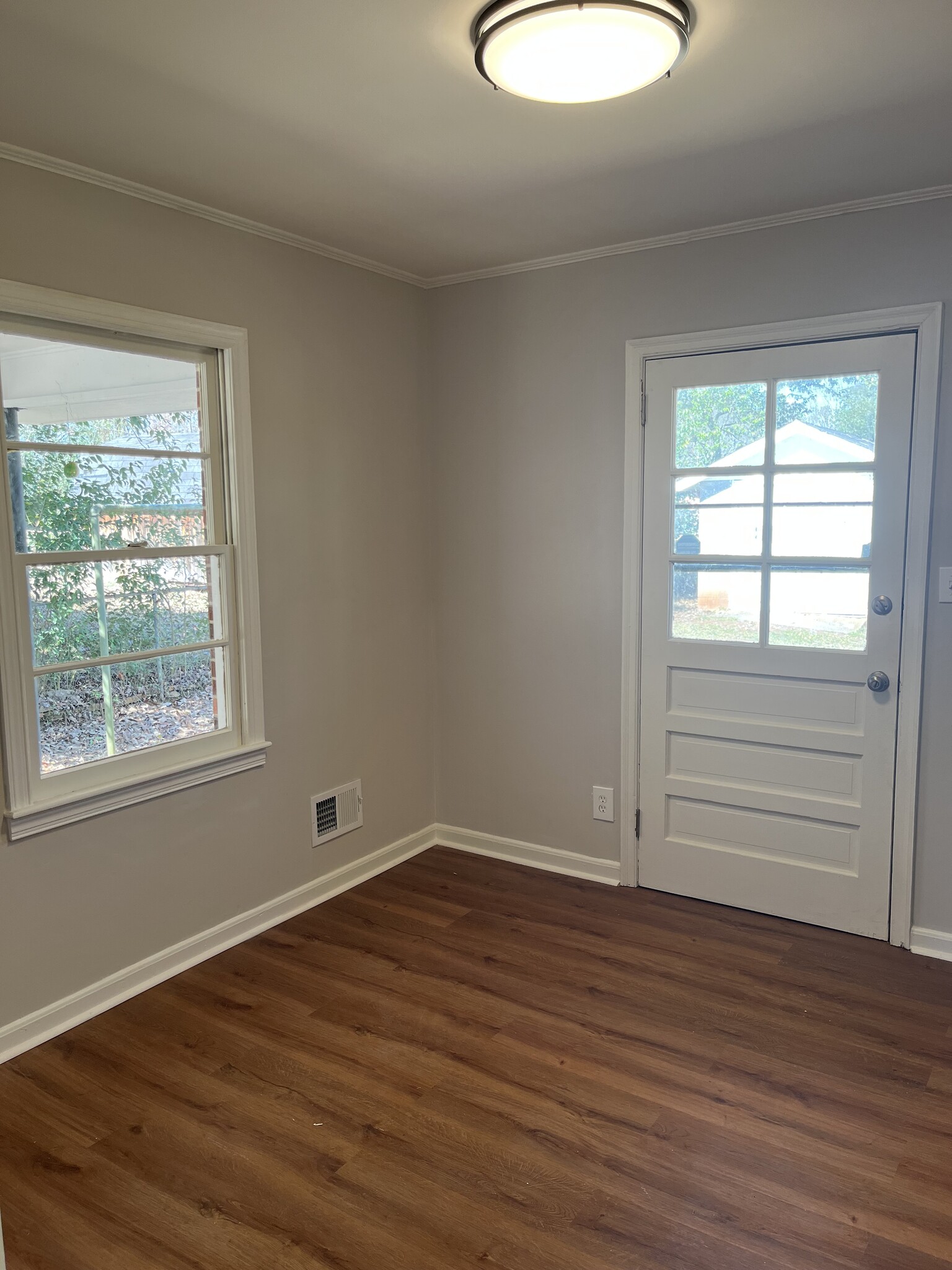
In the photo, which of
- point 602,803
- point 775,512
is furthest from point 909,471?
point 602,803

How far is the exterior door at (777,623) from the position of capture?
303 cm

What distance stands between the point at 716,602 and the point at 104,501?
210cm

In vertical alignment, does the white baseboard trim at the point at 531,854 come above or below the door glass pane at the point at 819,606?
below

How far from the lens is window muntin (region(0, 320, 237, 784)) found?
2.56 m

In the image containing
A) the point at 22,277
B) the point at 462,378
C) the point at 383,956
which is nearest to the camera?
the point at 22,277

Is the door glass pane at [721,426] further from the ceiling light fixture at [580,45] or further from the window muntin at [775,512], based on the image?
the ceiling light fixture at [580,45]

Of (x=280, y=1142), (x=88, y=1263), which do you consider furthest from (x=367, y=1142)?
(x=88, y=1263)

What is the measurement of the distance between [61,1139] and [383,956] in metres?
1.14

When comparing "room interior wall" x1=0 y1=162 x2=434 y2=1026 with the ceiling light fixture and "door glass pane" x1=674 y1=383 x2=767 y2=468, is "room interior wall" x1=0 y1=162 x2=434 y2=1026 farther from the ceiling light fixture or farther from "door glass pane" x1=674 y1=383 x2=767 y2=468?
the ceiling light fixture

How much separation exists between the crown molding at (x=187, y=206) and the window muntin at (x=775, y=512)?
1341 millimetres

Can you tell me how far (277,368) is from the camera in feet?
10.6

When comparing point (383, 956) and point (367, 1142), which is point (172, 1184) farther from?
point (383, 956)

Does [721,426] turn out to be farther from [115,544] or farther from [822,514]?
[115,544]

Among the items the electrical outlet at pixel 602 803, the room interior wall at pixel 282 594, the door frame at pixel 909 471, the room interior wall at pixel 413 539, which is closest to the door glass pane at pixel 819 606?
the door frame at pixel 909 471
